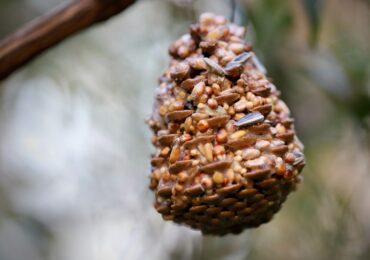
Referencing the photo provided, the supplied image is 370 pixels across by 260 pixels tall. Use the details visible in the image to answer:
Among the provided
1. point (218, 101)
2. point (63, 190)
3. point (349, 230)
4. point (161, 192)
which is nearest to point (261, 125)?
point (218, 101)

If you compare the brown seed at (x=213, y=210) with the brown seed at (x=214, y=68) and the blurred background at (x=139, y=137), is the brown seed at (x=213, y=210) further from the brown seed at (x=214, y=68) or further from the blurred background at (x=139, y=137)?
the blurred background at (x=139, y=137)

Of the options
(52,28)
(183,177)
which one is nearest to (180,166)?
(183,177)

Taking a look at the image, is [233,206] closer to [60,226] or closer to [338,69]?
[338,69]

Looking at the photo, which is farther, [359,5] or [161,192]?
[359,5]

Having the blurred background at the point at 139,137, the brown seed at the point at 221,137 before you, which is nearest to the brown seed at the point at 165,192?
the brown seed at the point at 221,137

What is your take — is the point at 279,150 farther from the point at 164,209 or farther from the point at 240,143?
the point at 164,209

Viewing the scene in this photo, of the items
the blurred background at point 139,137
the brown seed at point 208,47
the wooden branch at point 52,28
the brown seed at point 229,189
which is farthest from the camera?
the blurred background at point 139,137

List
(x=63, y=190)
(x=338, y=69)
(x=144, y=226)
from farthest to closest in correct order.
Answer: (x=63, y=190) < (x=144, y=226) < (x=338, y=69)
